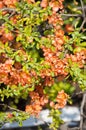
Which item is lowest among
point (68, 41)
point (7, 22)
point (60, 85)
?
point (60, 85)

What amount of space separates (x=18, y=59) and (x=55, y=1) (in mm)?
796

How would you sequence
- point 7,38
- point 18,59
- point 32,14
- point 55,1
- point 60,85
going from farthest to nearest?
1. point 60,85
2. point 7,38
3. point 55,1
4. point 32,14
5. point 18,59

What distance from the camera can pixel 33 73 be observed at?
3299 mm

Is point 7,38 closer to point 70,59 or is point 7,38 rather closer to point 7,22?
point 7,22

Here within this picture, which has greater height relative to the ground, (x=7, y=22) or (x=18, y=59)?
(x=7, y=22)

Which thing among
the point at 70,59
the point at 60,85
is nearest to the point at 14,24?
the point at 70,59

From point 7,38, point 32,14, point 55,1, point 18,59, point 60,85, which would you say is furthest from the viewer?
point 60,85

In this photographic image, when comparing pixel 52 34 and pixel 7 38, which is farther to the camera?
pixel 7 38

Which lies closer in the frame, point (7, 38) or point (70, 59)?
point (70, 59)

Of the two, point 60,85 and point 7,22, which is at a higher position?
point 7,22

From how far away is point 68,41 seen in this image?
3418 millimetres

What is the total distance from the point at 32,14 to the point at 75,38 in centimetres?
45

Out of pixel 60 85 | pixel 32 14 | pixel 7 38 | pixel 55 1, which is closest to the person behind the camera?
pixel 32 14

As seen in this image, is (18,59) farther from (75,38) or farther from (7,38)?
(7,38)
